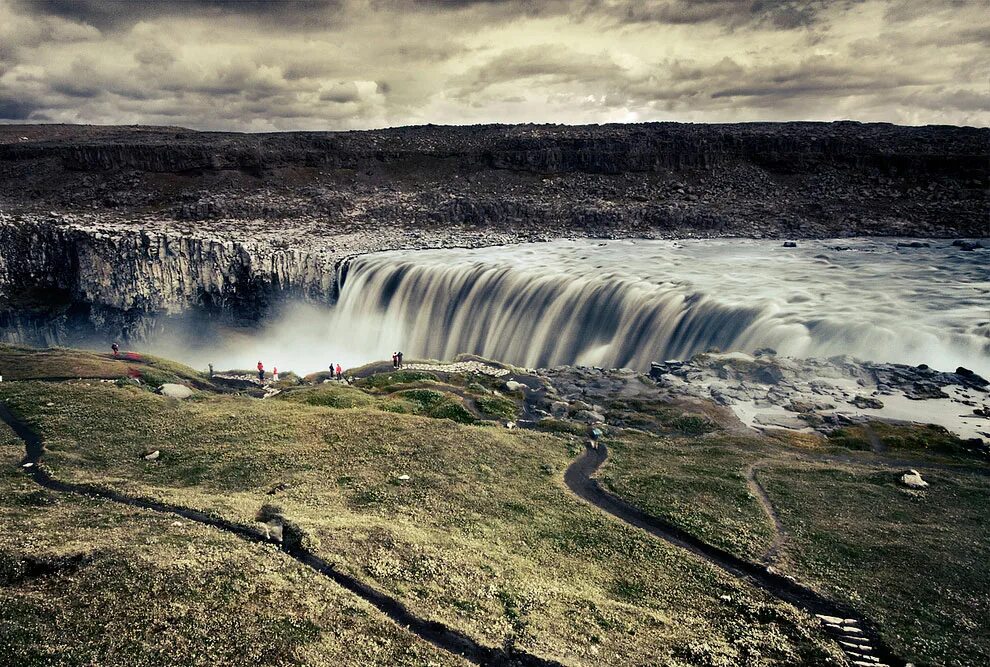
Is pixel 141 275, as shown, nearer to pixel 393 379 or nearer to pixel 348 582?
pixel 393 379

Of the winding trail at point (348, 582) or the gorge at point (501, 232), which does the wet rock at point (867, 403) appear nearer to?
the gorge at point (501, 232)

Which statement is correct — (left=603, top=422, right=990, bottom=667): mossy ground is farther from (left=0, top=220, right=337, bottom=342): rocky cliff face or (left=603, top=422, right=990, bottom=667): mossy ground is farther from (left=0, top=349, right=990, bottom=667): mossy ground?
(left=0, top=220, right=337, bottom=342): rocky cliff face

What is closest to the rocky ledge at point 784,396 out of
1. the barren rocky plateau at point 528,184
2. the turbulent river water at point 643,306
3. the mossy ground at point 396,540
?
the turbulent river water at point 643,306

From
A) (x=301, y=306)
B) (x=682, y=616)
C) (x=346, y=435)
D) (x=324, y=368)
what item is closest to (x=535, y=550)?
(x=682, y=616)

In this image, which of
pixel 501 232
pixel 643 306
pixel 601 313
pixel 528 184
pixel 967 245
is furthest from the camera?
pixel 528 184

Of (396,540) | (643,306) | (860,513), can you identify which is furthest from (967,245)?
(396,540)

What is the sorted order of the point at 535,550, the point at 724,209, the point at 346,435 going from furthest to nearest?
1. the point at 724,209
2. the point at 346,435
3. the point at 535,550

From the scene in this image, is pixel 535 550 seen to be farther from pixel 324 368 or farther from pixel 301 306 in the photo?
pixel 301 306
